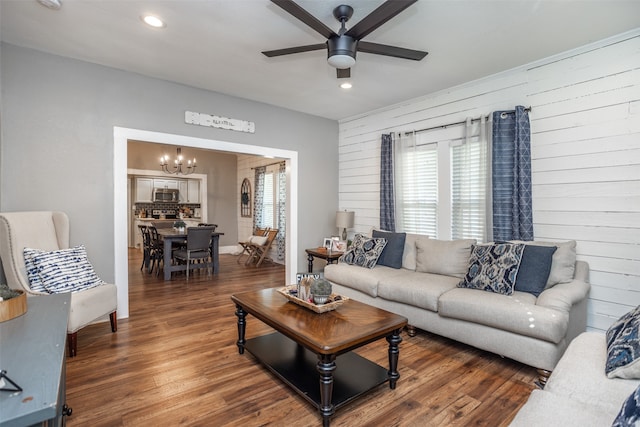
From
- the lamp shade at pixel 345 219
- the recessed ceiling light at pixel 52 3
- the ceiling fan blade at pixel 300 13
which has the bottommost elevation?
the lamp shade at pixel 345 219

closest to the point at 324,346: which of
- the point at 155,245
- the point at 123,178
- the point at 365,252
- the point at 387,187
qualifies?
the point at 365,252

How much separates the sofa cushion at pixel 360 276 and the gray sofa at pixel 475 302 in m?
0.01

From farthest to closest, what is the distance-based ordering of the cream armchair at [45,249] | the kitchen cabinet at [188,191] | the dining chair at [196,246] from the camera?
the kitchen cabinet at [188,191]
the dining chair at [196,246]
the cream armchair at [45,249]

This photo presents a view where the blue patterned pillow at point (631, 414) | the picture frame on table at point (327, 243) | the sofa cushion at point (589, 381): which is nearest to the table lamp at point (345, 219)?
the picture frame on table at point (327, 243)

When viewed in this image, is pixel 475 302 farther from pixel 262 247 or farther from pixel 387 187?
pixel 262 247

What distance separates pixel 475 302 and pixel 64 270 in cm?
355

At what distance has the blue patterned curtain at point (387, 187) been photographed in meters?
4.70

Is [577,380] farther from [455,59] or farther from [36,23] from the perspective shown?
[36,23]

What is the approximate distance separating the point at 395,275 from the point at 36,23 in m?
4.01

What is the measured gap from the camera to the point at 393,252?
4.02 meters

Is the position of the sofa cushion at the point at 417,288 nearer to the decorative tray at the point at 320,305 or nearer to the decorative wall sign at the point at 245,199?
the decorative tray at the point at 320,305

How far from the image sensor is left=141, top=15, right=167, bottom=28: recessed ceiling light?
257 centimetres

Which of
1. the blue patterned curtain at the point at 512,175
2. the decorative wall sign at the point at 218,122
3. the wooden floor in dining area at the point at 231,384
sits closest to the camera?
the wooden floor in dining area at the point at 231,384

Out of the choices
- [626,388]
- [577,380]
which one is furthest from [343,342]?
[626,388]
